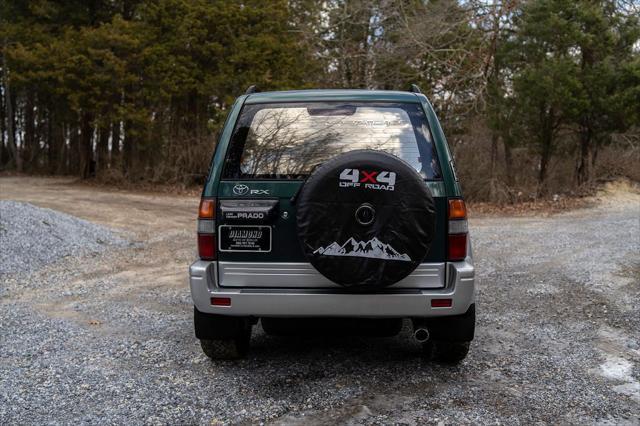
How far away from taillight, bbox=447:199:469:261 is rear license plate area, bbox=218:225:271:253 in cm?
115

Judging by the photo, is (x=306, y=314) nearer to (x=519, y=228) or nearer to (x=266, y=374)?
(x=266, y=374)

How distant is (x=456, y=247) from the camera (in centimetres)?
373

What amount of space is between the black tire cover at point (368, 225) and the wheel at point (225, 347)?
1.06m

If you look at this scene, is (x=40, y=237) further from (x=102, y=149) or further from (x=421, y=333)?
(x=102, y=149)

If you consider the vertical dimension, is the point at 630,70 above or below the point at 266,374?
above

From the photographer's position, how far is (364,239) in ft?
11.6

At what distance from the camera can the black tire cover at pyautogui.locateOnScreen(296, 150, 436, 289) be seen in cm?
352

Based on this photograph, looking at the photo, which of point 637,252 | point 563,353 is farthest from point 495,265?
point 563,353

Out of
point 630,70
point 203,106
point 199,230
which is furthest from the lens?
point 203,106

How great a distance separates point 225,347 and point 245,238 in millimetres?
954

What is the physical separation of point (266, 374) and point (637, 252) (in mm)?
7586

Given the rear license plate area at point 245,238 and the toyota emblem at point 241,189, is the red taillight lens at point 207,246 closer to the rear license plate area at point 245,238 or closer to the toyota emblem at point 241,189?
the rear license plate area at point 245,238

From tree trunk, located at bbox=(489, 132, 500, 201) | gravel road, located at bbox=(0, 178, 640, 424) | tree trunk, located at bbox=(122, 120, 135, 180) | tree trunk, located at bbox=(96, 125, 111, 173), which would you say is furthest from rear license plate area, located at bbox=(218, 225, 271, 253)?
tree trunk, located at bbox=(96, 125, 111, 173)

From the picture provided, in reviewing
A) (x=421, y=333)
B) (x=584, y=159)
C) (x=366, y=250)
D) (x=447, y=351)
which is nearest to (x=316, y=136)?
(x=366, y=250)
